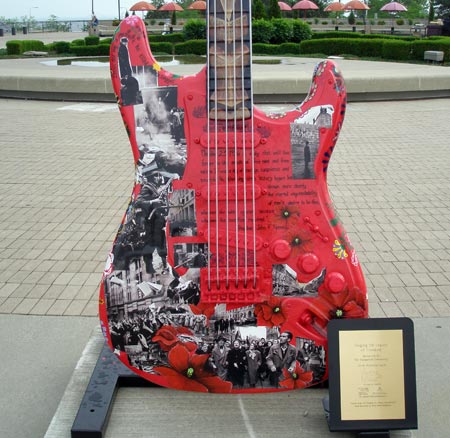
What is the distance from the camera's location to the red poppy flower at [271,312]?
2486mm

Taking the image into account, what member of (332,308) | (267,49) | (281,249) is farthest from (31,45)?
(332,308)

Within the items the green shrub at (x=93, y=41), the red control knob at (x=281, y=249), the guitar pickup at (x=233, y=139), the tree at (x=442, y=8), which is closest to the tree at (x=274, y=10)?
the green shrub at (x=93, y=41)

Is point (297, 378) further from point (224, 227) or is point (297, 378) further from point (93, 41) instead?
point (93, 41)

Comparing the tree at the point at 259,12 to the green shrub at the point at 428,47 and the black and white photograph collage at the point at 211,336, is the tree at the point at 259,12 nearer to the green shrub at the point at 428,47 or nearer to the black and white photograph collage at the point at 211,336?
the green shrub at the point at 428,47

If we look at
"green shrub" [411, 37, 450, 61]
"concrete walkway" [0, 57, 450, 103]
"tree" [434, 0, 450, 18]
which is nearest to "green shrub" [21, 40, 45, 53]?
"concrete walkway" [0, 57, 450, 103]

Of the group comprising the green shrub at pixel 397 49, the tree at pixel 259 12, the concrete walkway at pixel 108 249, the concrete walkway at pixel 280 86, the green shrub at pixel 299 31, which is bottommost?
the concrete walkway at pixel 108 249

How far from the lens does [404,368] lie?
Result: 92.6 inches

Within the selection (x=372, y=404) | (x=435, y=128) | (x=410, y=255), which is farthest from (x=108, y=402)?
(x=435, y=128)

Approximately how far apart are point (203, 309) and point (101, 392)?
583 millimetres

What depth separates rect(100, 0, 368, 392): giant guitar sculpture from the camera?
2.46 metres

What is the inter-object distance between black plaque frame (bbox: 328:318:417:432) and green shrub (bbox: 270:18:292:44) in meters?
23.3

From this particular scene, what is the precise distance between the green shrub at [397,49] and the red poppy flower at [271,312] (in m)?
17.8

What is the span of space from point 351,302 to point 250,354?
1.47 feet

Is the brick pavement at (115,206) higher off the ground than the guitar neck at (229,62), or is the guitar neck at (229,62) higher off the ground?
the guitar neck at (229,62)
